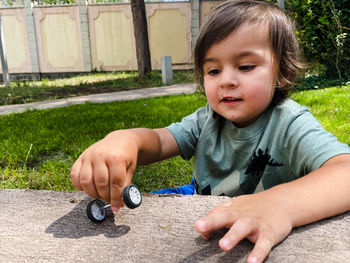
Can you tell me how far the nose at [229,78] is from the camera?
138 centimetres

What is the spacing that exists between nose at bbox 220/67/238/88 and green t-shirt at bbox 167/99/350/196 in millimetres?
267

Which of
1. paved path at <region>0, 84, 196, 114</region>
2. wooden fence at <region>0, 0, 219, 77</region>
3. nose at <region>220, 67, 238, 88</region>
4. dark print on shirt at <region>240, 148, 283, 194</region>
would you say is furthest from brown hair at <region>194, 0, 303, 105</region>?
wooden fence at <region>0, 0, 219, 77</region>

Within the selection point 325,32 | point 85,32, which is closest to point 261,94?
point 325,32

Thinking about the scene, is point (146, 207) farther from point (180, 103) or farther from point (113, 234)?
point (180, 103)

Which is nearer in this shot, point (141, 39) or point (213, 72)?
point (213, 72)

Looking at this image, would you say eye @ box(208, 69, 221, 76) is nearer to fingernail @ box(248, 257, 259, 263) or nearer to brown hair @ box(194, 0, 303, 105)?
brown hair @ box(194, 0, 303, 105)

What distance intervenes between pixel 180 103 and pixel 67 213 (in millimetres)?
4261

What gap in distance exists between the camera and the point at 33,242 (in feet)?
3.19

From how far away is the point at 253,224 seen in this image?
32.6 inches

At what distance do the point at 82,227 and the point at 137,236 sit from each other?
0.63ft

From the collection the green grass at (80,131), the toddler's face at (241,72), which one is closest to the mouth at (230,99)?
the toddler's face at (241,72)

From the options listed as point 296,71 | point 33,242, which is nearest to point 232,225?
point 33,242

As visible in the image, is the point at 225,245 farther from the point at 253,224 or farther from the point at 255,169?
the point at 255,169

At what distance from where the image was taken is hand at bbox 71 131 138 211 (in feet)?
3.50
